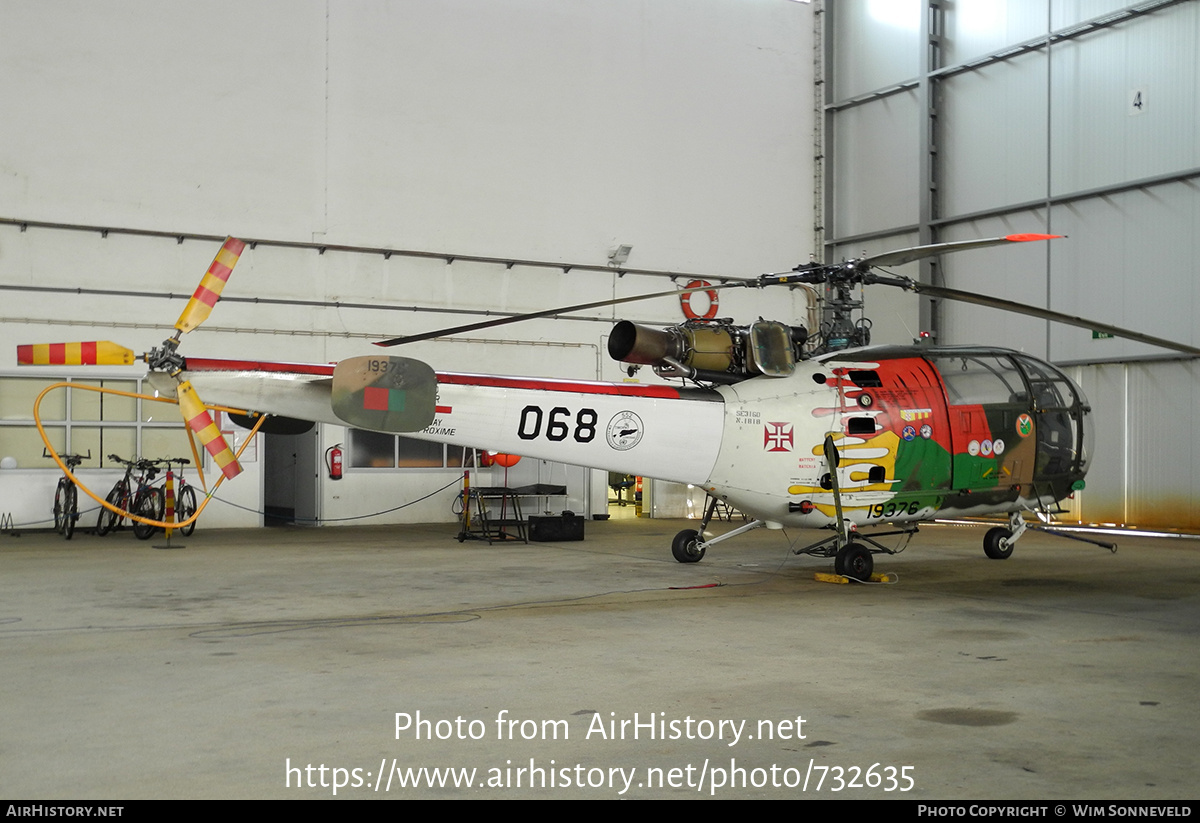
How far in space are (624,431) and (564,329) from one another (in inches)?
411

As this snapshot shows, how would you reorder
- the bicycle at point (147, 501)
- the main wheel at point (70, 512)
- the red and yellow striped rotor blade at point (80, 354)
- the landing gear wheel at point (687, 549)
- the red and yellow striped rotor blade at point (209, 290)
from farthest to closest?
the bicycle at point (147, 501)
the main wheel at point (70, 512)
the landing gear wheel at point (687, 549)
the red and yellow striped rotor blade at point (209, 290)
the red and yellow striped rotor blade at point (80, 354)

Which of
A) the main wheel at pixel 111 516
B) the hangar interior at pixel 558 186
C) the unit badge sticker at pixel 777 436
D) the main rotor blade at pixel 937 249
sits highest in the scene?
the hangar interior at pixel 558 186

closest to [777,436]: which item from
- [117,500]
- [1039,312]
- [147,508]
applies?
[1039,312]

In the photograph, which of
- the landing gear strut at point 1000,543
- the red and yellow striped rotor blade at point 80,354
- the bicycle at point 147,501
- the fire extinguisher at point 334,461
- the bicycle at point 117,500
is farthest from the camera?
the fire extinguisher at point 334,461

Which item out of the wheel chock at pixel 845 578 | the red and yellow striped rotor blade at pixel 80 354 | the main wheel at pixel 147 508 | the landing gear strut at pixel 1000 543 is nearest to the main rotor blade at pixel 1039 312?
the wheel chock at pixel 845 578

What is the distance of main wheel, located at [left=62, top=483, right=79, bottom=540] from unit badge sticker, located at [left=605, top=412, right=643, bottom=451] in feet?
30.7

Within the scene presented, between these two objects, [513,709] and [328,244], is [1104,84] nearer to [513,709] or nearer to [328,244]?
[328,244]

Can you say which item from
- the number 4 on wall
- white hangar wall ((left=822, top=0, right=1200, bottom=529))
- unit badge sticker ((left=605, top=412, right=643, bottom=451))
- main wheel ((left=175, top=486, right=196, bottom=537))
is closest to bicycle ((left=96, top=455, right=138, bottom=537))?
main wheel ((left=175, top=486, right=196, bottom=537))

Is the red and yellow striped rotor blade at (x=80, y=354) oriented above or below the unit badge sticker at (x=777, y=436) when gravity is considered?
above

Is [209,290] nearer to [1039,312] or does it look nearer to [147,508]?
[1039,312]

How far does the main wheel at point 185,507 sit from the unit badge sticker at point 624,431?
837 centimetres

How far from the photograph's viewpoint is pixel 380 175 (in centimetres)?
1791

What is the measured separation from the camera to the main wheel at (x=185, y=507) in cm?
1522

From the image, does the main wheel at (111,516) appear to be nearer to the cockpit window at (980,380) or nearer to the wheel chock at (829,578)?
the wheel chock at (829,578)
